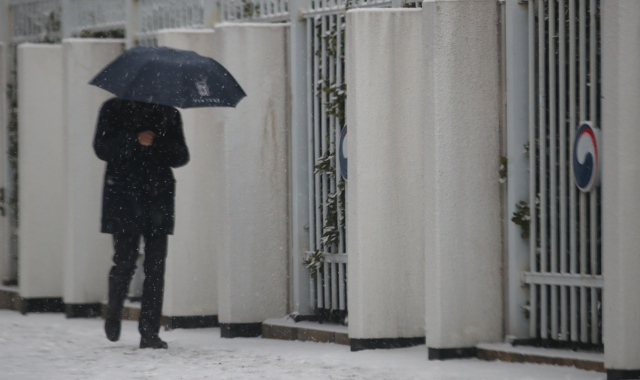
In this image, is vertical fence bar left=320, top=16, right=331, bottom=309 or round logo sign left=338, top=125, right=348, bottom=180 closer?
round logo sign left=338, top=125, right=348, bottom=180

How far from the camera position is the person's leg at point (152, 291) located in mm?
7711

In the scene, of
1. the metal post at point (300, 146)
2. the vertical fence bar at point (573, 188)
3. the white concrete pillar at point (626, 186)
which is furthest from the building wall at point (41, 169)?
the white concrete pillar at point (626, 186)

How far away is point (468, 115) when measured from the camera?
7043 millimetres

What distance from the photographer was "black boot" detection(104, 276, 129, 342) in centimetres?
775

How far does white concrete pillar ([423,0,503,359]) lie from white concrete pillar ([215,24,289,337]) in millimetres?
2197

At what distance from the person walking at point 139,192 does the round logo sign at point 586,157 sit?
271cm

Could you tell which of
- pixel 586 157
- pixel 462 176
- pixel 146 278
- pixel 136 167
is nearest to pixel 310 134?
pixel 136 167

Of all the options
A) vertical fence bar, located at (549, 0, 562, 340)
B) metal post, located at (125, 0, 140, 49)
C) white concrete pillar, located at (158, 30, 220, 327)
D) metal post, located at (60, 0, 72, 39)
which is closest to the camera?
vertical fence bar, located at (549, 0, 562, 340)

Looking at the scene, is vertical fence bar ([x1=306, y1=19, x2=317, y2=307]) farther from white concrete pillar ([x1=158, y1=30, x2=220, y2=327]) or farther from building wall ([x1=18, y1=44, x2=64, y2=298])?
building wall ([x1=18, y1=44, x2=64, y2=298])

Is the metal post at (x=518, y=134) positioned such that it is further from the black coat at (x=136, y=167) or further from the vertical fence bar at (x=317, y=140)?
the black coat at (x=136, y=167)

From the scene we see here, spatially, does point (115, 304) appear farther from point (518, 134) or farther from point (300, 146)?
point (518, 134)

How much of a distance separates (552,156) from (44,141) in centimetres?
608

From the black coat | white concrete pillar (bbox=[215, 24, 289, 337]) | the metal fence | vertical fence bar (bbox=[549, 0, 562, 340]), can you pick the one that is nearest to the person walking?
the black coat

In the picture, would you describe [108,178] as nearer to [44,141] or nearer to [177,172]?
[177,172]
